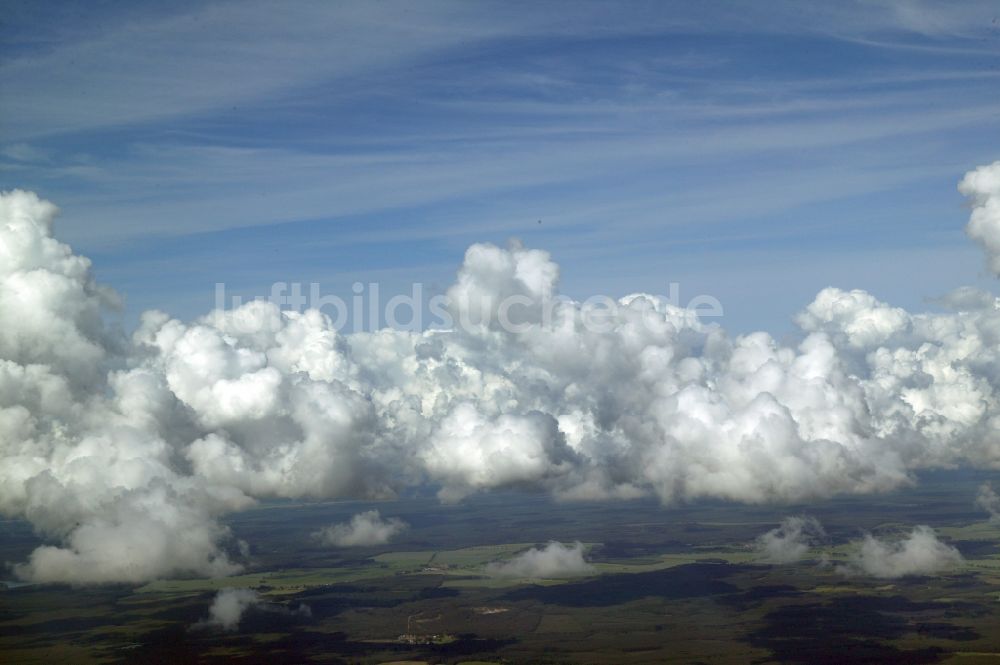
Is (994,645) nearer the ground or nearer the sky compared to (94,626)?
nearer the ground

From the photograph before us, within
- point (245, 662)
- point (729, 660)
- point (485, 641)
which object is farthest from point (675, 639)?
point (245, 662)

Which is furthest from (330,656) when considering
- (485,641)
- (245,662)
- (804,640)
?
(804,640)

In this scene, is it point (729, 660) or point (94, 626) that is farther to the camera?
point (94, 626)

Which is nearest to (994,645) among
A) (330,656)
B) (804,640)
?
(804,640)

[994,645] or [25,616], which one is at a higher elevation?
[25,616]

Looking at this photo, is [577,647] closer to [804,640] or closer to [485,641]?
[485,641]

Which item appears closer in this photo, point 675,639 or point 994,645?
point 994,645

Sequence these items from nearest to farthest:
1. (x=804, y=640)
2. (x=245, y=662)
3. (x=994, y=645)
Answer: (x=245, y=662)
(x=994, y=645)
(x=804, y=640)

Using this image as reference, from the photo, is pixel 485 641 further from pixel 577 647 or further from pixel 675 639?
pixel 675 639

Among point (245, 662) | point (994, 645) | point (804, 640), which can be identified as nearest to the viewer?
point (245, 662)
